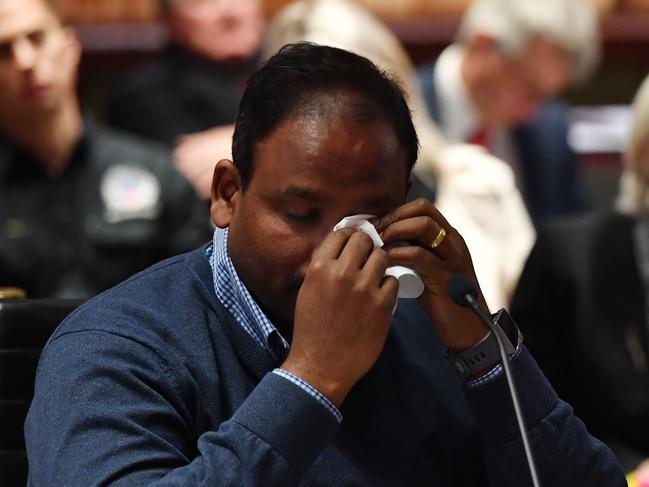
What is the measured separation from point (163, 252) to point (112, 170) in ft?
0.79

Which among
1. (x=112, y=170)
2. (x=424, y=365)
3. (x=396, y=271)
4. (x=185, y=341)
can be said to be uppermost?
(x=396, y=271)

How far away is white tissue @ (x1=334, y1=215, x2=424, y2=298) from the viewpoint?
1542mm

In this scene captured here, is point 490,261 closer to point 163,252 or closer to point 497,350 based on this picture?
point 163,252

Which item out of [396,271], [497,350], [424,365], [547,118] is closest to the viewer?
[396,271]

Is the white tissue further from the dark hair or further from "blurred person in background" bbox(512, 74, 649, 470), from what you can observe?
"blurred person in background" bbox(512, 74, 649, 470)

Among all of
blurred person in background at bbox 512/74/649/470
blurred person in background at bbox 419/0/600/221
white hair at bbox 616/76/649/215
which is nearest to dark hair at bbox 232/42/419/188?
blurred person in background at bbox 512/74/649/470

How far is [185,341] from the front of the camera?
162 centimetres

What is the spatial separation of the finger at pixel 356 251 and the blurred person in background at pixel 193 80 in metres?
2.11

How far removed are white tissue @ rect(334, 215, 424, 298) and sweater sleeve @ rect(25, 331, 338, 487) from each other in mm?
189

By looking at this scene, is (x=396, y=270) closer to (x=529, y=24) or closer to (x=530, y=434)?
(x=530, y=434)

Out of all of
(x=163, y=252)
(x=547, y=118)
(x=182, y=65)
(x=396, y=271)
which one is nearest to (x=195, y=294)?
(x=396, y=271)

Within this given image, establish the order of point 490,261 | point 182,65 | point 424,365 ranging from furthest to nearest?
1. point 182,65
2. point 490,261
3. point 424,365

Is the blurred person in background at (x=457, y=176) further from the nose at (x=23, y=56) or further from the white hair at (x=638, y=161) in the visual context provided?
A: the nose at (x=23, y=56)

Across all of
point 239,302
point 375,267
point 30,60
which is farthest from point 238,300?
point 30,60
